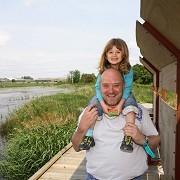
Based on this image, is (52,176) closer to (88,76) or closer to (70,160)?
(70,160)

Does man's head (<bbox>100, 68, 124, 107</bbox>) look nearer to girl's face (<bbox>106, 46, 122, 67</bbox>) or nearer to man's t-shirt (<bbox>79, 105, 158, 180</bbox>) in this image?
man's t-shirt (<bbox>79, 105, 158, 180</bbox>)

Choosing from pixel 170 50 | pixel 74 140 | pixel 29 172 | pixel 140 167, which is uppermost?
pixel 170 50

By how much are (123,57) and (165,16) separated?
2.09ft

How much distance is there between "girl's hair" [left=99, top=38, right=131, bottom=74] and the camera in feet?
8.07

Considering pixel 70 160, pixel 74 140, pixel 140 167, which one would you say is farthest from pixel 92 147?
pixel 70 160

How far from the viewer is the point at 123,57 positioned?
8.19 feet

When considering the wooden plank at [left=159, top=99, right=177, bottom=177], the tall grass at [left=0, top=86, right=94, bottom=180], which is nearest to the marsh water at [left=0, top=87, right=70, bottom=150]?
the tall grass at [left=0, top=86, right=94, bottom=180]

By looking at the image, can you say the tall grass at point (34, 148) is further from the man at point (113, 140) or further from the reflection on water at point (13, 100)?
the man at point (113, 140)

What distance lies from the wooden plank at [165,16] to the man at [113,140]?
2.32 ft

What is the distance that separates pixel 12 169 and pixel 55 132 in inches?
60.3

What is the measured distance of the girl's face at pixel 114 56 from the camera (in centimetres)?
245

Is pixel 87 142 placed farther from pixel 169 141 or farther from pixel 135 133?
pixel 169 141

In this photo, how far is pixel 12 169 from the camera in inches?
297

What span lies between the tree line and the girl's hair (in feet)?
183
